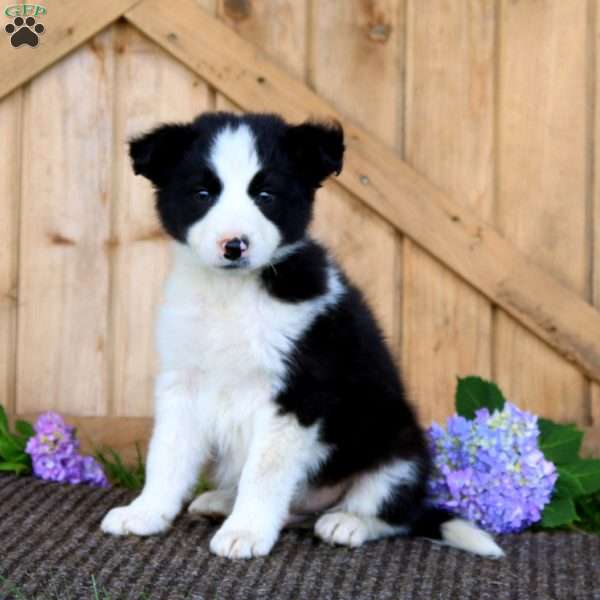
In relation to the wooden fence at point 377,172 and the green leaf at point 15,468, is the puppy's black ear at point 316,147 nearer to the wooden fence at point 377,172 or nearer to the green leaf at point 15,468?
the wooden fence at point 377,172

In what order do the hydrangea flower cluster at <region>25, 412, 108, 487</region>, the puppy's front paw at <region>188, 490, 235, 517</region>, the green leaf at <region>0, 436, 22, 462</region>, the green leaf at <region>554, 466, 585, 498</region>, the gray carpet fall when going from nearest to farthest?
the gray carpet
the puppy's front paw at <region>188, 490, 235, 517</region>
the green leaf at <region>554, 466, 585, 498</region>
the hydrangea flower cluster at <region>25, 412, 108, 487</region>
the green leaf at <region>0, 436, 22, 462</region>

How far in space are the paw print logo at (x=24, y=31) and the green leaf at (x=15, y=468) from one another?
1.84 meters

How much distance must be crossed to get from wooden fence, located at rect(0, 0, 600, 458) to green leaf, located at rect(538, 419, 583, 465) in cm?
40

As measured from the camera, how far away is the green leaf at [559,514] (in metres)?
3.97

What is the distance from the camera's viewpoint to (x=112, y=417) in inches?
185

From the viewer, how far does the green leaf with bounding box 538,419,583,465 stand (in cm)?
420

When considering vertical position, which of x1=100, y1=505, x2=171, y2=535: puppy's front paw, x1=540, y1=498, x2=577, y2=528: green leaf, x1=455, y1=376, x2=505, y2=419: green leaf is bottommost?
x1=540, y1=498, x2=577, y2=528: green leaf

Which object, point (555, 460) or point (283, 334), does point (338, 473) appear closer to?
point (283, 334)

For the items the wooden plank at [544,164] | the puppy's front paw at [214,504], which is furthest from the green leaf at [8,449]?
the wooden plank at [544,164]

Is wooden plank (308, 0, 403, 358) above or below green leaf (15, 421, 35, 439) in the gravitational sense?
above

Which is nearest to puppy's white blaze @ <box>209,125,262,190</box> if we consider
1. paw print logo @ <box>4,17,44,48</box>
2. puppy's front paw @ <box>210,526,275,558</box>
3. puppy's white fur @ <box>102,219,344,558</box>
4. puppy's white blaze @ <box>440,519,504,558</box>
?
puppy's white fur @ <box>102,219,344,558</box>

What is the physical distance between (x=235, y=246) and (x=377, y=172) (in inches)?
61.9

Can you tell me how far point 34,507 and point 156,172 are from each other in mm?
1329

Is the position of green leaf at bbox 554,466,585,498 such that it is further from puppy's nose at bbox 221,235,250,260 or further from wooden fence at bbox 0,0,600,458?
puppy's nose at bbox 221,235,250,260
